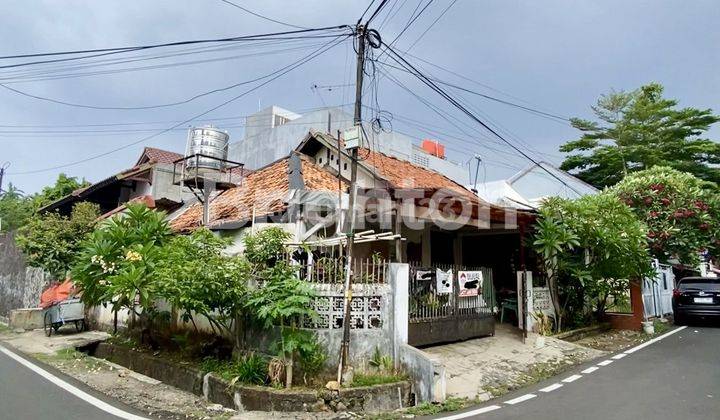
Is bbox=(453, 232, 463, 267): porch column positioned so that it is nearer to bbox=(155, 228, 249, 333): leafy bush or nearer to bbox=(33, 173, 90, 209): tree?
bbox=(155, 228, 249, 333): leafy bush

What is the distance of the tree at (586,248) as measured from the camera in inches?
419

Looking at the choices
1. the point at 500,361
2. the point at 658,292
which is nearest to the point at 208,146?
the point at 500,361

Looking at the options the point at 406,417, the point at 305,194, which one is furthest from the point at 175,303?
the point at 406,417

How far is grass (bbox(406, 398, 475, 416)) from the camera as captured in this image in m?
5.99

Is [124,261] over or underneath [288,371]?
over

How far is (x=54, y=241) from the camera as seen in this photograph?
45.6 feet

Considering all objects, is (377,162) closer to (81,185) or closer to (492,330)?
(492,330)

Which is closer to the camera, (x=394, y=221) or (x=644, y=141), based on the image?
(x=394, y=221)

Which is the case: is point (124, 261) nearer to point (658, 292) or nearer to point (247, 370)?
point (247, 370)

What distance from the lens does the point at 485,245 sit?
14.3m

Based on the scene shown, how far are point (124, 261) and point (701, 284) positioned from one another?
16.0 meters

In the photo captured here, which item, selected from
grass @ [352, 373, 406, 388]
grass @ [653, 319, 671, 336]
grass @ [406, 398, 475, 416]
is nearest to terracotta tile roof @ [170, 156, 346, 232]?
grass @ [352, 373, 406, 388]

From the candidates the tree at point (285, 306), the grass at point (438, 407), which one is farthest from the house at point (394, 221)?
the grass at point (438, 407)

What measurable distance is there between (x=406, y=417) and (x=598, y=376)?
3.90 m
